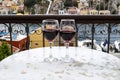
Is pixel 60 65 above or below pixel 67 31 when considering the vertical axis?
below

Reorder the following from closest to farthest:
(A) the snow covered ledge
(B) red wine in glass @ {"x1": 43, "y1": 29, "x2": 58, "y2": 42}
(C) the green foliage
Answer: (A) the snow covered ledge
(B) red wine in glass @ {"x1": 43, "y1": 29, "x2": 58, "y2": 42}
(C) the green foliage

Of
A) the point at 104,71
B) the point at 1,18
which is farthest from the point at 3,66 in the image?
the point at 1,18

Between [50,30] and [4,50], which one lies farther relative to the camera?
[4,50]

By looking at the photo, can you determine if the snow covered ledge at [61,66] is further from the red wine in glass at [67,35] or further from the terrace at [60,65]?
the red wine in glass at [67,35]

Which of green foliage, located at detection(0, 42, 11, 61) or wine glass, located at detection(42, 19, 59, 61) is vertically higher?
wine glass, located at detection(42, 19, 59, 61)

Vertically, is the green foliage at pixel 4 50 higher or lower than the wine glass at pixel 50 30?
lower

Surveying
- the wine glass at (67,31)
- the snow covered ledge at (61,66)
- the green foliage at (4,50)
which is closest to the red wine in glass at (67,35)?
the wine glass at (67,31)

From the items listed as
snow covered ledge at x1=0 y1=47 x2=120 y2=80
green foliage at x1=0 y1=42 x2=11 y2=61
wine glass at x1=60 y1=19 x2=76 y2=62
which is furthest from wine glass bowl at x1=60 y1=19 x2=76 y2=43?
green foliage at x1=0 y1=42 x2=11 y2=61

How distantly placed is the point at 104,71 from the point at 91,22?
2.73 ft

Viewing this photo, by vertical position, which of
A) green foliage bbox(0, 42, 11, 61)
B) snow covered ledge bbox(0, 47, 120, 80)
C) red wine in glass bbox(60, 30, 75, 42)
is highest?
red wine in glass bbox(60, 30, 75, 42)

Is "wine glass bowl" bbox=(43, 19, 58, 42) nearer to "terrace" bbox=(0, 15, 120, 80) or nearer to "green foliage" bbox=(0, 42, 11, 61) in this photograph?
"terrace" bbox=(0, 15, 120, 80)

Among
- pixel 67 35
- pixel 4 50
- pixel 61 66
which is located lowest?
pixel 4 50

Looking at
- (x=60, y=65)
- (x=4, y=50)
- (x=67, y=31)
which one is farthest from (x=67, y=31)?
(x=4, y=50)

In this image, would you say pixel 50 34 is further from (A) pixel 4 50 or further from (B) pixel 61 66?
(A) pixel 4 50
